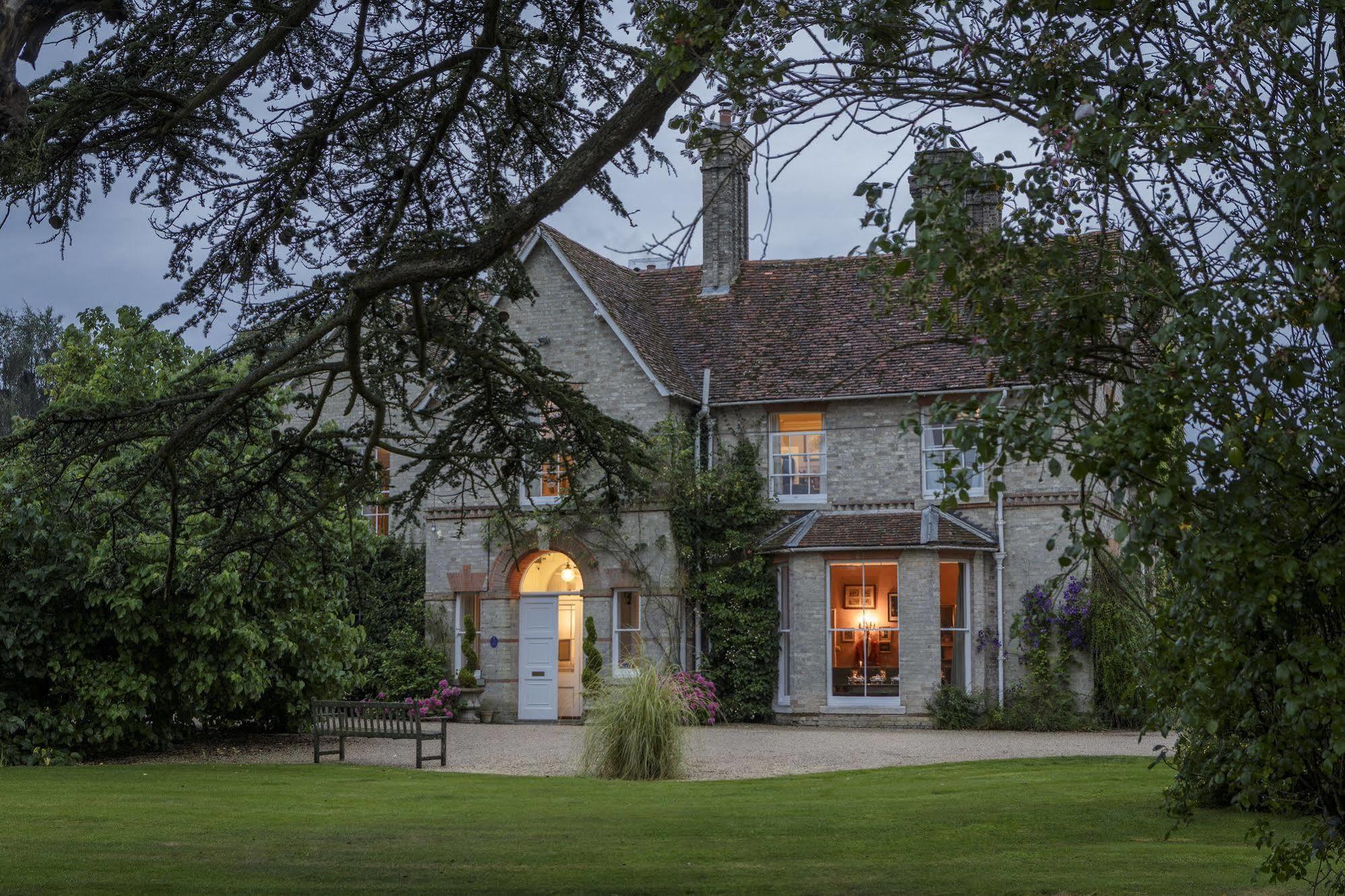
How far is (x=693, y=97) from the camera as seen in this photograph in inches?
238

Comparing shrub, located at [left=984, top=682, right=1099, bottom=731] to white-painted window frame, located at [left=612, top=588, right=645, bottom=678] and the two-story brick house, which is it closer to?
the two-story brick house

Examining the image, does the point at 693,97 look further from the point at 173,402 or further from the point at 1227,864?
the point at 1227,864

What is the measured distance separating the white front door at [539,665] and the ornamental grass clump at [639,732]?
993 cm

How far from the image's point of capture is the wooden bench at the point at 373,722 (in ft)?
55.0

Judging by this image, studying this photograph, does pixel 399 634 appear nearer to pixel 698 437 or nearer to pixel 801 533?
pixel 698 437

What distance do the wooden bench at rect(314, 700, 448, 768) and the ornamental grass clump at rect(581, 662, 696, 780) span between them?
2311 mm

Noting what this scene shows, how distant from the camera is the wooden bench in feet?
55.0

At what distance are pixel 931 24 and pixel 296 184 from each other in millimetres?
4416

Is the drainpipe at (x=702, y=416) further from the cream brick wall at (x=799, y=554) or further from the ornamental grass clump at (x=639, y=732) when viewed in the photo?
the ornamental grass clump at (x=639, y=732)

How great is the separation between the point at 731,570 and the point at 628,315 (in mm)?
5341

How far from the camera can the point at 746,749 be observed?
1895 cm

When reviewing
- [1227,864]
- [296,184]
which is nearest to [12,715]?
[296,184]

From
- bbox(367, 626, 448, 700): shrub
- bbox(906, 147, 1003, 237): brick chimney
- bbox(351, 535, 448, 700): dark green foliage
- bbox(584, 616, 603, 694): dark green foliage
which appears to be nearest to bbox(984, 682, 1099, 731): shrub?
bbox(584, 616, 603, 694): dark green foliage

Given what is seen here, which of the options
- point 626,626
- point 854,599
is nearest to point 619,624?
point 626,626
